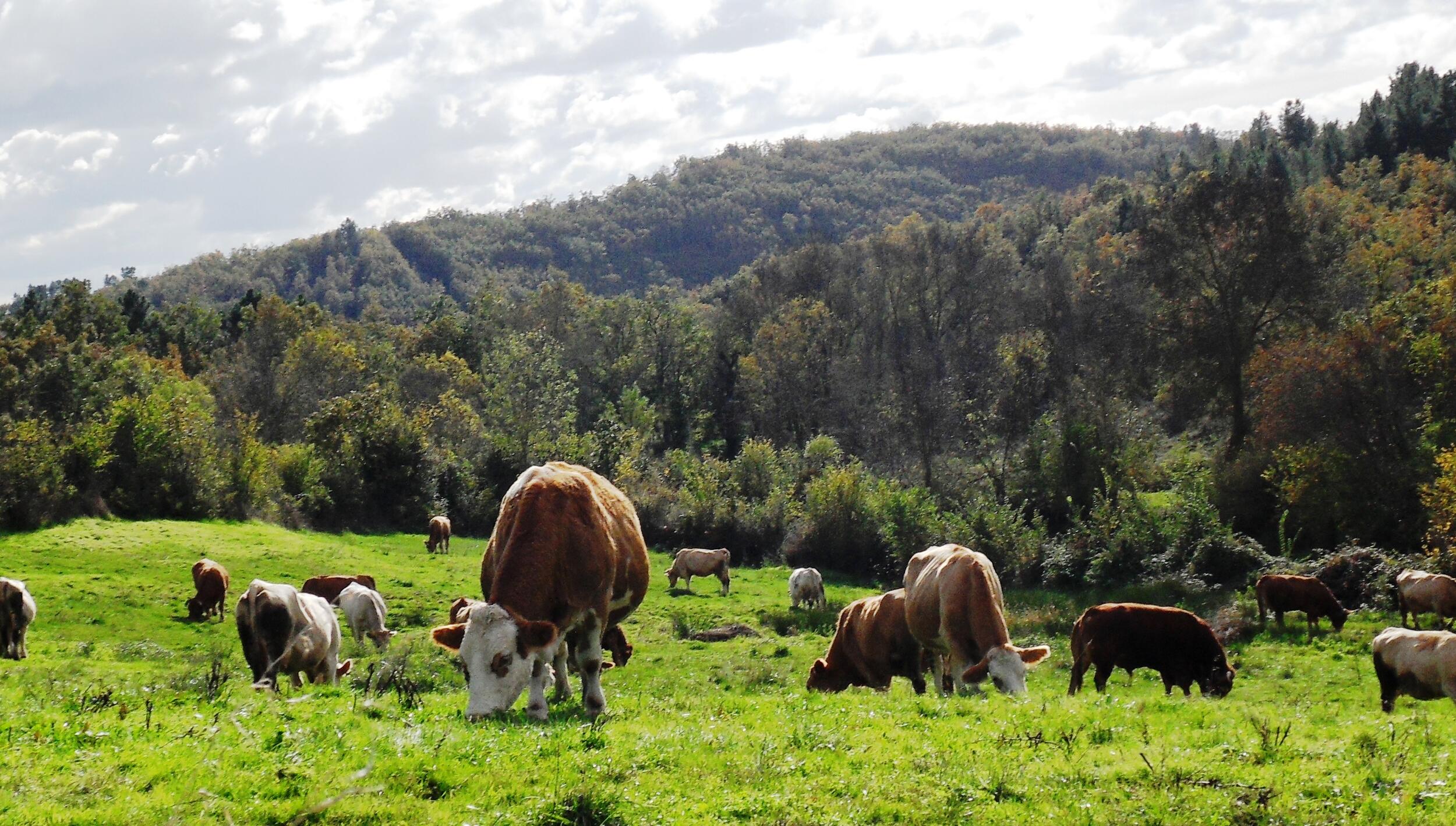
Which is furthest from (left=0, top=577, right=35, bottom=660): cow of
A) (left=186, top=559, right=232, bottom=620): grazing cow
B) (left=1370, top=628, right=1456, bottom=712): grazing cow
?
(left=1370, top=628, right=1456, bottom=712): grazing cow

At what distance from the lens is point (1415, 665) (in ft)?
53.5

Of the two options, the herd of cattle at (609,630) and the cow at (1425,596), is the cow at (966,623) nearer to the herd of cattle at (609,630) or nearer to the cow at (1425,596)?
the herd of cattle at (609,630)

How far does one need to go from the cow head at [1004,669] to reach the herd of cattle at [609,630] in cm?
2

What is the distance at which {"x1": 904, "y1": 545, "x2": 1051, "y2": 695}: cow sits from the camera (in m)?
13.7

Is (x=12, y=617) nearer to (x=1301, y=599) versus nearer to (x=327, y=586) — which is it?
(x=327, y=586)

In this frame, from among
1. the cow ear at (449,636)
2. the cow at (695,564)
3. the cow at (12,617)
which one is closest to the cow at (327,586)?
the cow at (12,617)

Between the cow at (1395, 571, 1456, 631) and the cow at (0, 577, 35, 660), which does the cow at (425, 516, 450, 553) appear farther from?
the cow at (1395, 571, 1456, 631)

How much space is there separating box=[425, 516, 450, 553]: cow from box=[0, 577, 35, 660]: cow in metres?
25.2

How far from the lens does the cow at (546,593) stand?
10430 mm

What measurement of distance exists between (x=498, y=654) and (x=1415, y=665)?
45.9ft

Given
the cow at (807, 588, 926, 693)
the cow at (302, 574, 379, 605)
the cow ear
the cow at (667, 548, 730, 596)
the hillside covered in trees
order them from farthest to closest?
the cow at (667, 548, 730, 596) < the hillside covered in trees < the cow at (302, 574, 379, 605) < the cow at (807, 588, 926, 693) < the cow ear

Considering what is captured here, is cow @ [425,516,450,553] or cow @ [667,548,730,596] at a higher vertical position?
cow @ [425,516,450,553]

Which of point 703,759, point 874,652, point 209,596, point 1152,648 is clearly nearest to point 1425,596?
point 1152,648

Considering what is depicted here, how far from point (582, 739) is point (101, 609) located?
25.5 meters
